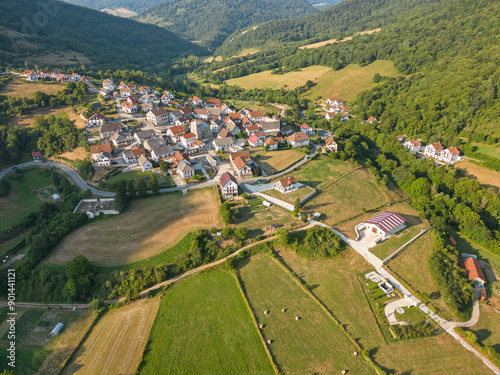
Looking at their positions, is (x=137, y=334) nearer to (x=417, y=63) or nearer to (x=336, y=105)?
(x=336, y=105)

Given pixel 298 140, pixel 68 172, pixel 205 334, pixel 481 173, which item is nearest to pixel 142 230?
pixel 205 334

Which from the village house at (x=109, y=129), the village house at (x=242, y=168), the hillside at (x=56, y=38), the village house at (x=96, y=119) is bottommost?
the village house at (x=242, y=168)

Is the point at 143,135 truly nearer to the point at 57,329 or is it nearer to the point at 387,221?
the point at 57,329

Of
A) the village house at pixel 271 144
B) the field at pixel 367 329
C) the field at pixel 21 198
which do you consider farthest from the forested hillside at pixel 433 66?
the field at pixel 21 198

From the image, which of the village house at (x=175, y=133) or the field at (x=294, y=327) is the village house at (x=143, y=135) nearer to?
the village house at (x=175, y=133)

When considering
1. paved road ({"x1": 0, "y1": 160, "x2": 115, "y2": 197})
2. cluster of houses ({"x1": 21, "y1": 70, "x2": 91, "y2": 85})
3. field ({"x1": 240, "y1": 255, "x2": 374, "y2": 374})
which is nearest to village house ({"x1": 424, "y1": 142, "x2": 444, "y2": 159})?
field ({"x1": 240, "y1": 255, "x2": 374, "y2": 374})

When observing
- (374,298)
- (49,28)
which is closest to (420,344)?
(374,298)

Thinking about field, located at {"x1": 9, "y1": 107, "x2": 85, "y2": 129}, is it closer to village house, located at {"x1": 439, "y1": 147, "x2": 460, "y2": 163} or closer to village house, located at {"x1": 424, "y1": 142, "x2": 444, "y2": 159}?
village house, located at {"x1": 424, "y1": 142, "x2": 444, "y2": 159}
